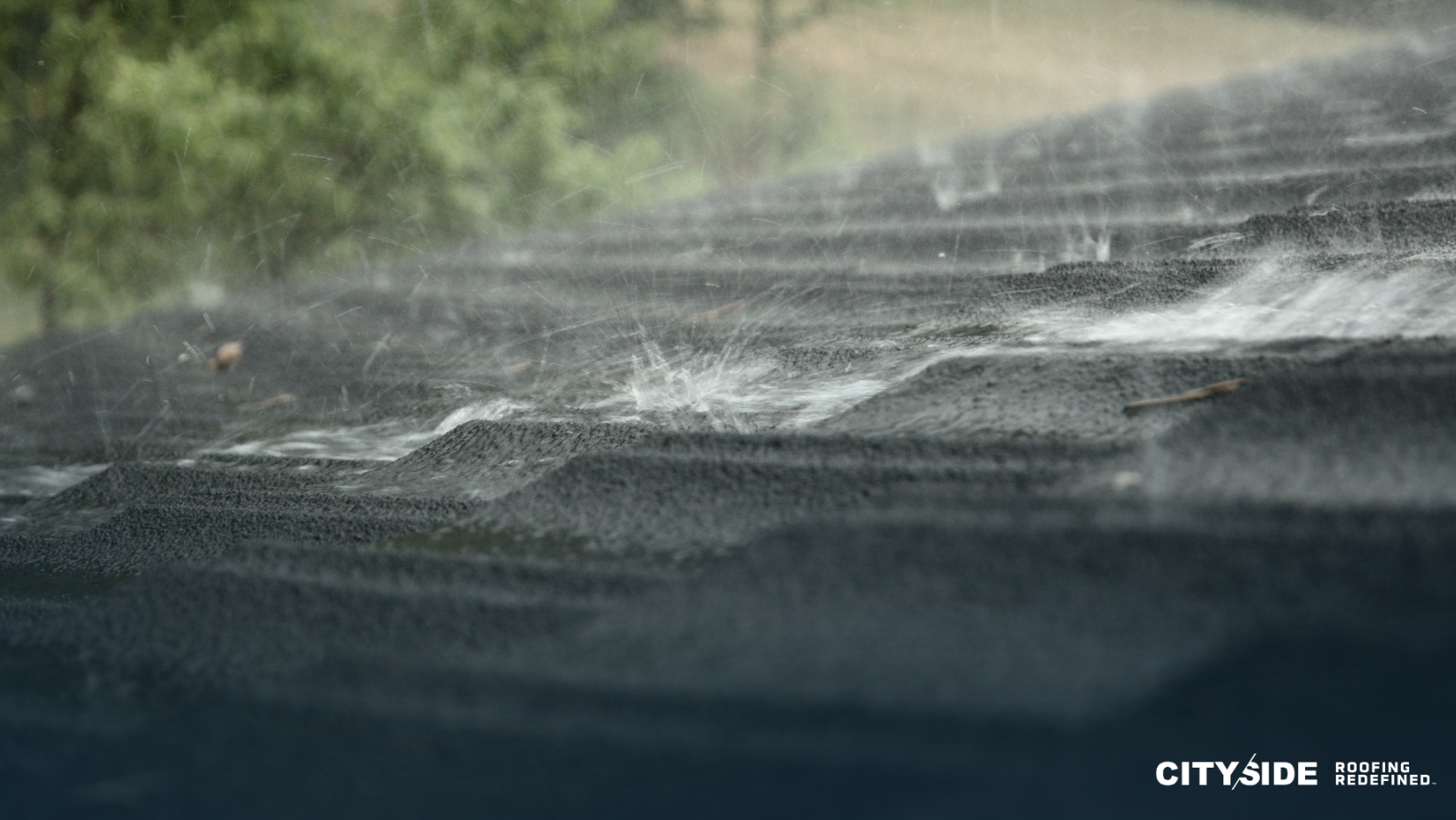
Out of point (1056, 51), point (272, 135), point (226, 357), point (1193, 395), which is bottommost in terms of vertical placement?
point (226, 357)

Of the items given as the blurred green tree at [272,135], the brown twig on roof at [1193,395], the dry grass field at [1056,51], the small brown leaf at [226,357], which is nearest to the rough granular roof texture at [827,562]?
the brown twig on roof at [1193,395]

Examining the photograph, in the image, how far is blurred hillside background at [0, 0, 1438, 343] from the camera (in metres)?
11.3

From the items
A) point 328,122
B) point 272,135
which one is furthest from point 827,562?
point 328,122

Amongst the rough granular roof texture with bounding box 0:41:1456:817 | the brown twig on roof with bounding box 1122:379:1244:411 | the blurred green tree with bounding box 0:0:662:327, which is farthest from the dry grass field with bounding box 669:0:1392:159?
the blurred green tree with bounding box 0:0:662:327

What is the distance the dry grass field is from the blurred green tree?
190 inches

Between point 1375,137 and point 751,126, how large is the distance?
42.9 ft

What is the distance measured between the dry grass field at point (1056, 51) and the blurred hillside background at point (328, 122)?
80 centimetres

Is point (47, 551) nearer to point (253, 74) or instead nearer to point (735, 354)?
point (735, 354)

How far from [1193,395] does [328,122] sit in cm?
1155

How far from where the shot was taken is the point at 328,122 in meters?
11.9

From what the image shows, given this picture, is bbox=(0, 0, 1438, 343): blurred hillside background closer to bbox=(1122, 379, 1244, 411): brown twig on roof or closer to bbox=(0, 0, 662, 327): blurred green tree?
bbox=(0, 0, 662, 327): blurred green tree

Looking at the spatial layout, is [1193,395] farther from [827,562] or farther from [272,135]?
[272,135]

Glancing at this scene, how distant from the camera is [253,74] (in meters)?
11.6

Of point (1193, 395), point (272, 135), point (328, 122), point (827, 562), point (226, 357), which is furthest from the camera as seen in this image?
point (328, 122)
